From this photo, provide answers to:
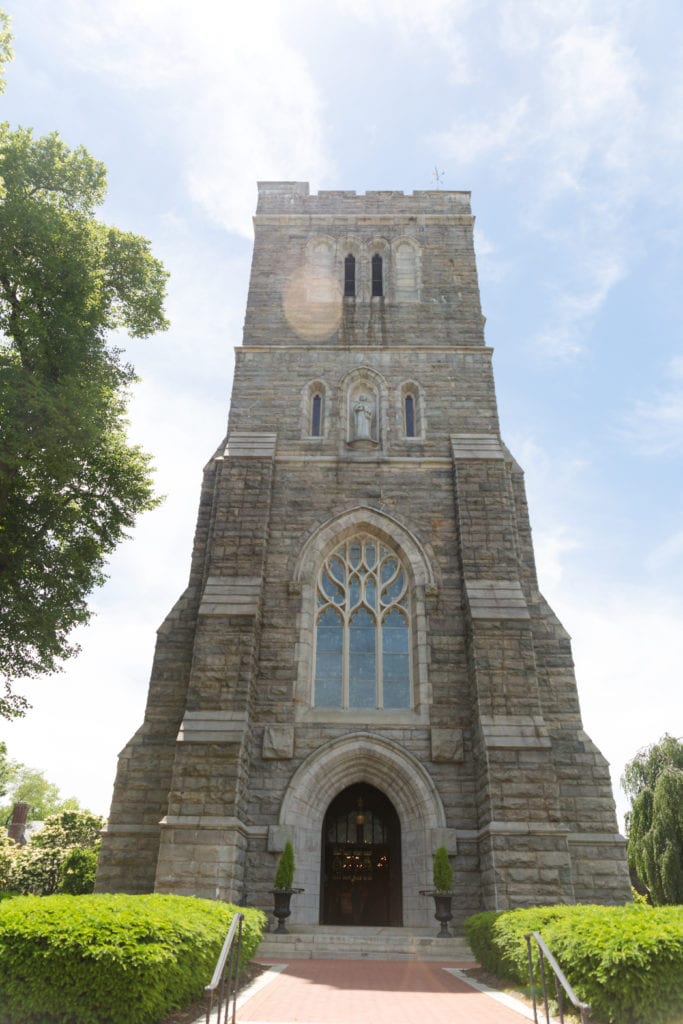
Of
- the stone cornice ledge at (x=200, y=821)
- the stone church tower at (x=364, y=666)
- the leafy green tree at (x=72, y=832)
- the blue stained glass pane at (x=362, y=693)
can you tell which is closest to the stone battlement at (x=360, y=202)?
the stone church tower at (x=364, y=666)

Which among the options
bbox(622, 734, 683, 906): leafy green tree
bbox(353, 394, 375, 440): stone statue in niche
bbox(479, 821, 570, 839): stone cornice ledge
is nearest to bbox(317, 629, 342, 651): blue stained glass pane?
bbox(479, 821, 570, 839): stone cornice ledge

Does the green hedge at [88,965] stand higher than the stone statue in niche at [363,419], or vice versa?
the stone statue in niche at [363,419]

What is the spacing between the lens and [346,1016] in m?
6.07

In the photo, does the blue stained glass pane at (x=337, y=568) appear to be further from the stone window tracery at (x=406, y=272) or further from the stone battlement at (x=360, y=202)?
the stone battlement at (x=360, y=202)

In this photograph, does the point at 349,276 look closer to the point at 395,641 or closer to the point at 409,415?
the point at 409,415

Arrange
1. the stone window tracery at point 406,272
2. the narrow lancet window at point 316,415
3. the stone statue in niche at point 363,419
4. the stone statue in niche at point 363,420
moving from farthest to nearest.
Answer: the stone window tracery at point 406,272
the narrow lancet window at point 316,415
the stone statue in niche at point 363,419
the stone statue in niche at point 363,420

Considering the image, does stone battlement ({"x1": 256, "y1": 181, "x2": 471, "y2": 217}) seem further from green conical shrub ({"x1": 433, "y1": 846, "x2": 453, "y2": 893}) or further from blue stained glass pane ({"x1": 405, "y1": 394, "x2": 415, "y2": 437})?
green conical shrub ({"x1": 433, "y1": 846, "x2": 453, "y2": 893})

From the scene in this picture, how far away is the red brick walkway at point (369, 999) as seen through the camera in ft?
19.9

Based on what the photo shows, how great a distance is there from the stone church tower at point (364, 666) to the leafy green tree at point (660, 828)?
940cm

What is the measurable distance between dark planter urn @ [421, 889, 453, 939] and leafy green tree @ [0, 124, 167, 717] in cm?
855

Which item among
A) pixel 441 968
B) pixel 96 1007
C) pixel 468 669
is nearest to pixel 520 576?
pixel 468 669

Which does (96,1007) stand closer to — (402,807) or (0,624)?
(402,807)

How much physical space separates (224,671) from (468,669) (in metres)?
4.74

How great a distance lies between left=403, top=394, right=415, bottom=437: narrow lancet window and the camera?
1678 cm
